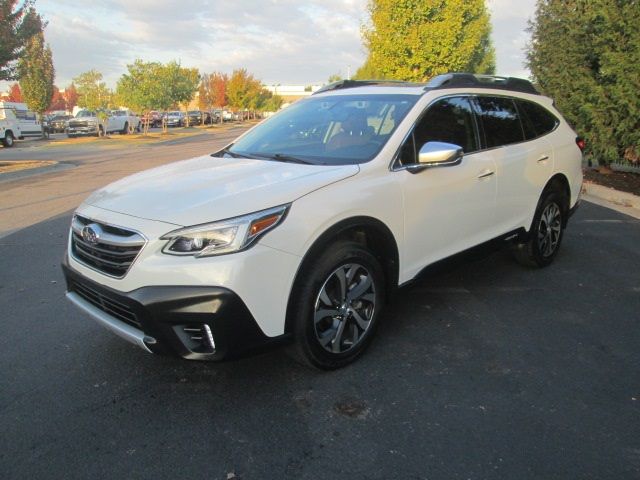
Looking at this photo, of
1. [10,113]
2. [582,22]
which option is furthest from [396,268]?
[10,113]

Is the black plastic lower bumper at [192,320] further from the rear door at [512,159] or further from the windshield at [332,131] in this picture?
the rear door at [512,159]

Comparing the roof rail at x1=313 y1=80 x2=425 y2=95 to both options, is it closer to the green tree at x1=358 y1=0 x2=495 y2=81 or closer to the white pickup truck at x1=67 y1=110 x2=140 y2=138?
the green tree at x1=358 y1=0 x2=495 y2=81

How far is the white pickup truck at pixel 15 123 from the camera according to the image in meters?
26.0

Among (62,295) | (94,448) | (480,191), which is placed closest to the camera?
(94,448)

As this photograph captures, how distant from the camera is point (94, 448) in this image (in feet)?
8.38

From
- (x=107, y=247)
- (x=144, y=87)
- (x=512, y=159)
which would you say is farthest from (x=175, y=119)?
(x=107, y=247)

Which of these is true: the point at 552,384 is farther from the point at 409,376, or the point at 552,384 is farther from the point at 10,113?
→ the point at 10,113

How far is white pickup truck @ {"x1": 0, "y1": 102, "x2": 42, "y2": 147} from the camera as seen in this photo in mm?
25977

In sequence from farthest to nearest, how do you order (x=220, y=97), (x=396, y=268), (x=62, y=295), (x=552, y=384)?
(x=220, y=97) < (x=62, y=295) < (x=396, y=268) < (x=552, y=384)

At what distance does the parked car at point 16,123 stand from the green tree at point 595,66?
25.1 meters

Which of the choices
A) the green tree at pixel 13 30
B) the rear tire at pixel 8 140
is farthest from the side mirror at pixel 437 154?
the rear tire at pixel 8 140

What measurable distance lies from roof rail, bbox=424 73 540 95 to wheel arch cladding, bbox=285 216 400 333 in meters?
1.29

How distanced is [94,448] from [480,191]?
10.2ft

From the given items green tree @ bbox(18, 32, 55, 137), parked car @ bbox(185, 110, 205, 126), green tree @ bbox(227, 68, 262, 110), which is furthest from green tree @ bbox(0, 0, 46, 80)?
green tree @ bbox(227, 68, 262, 110)
